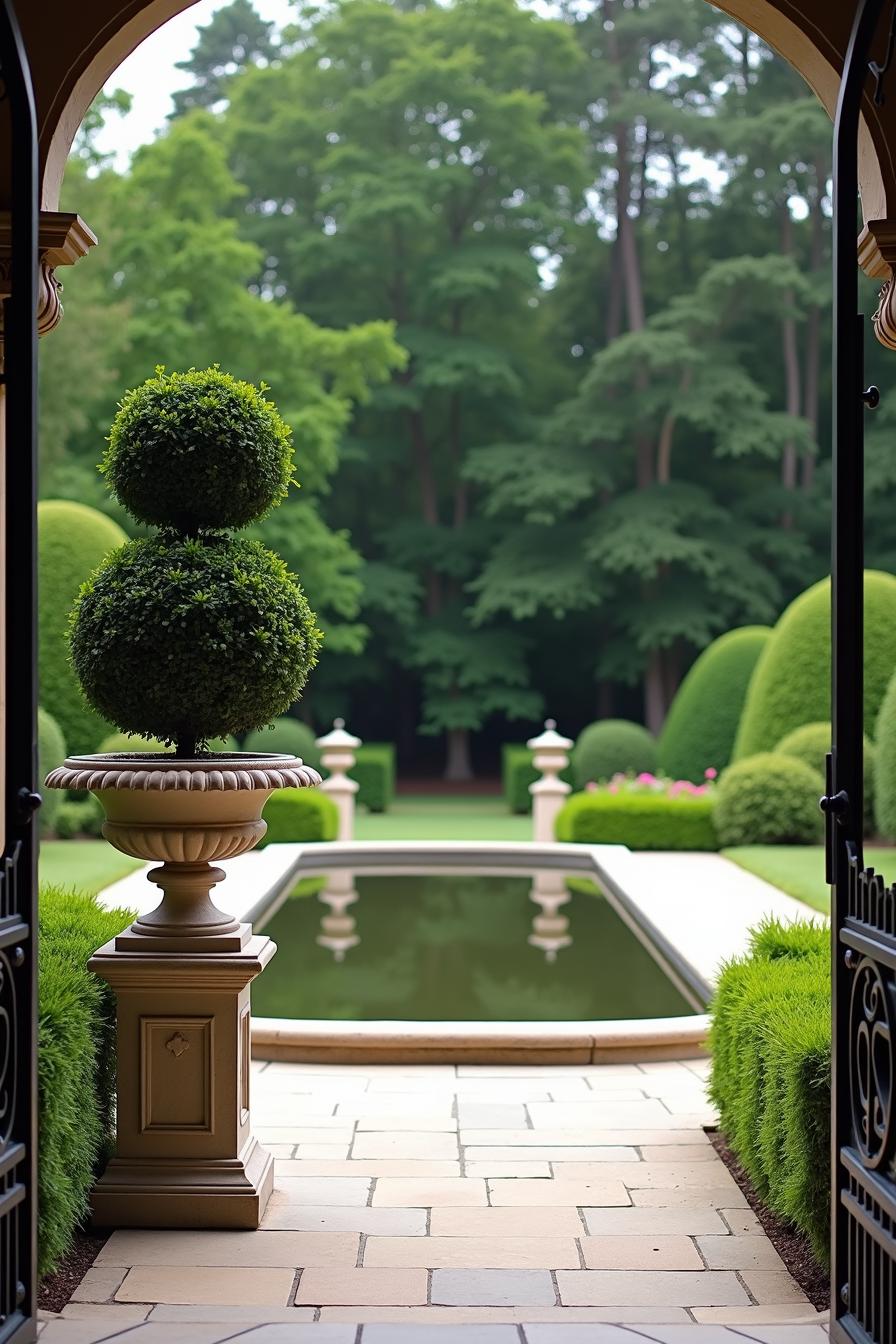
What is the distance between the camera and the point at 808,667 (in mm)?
15125

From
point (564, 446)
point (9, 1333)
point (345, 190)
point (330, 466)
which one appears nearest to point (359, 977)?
point (9, 1333)

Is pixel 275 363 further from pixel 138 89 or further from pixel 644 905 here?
pixel 644 905

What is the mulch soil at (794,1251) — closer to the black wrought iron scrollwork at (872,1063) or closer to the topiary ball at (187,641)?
the black wrought iron scrollwork at (872,1063)

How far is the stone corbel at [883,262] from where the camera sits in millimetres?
3928

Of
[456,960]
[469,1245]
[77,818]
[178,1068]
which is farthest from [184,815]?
[77,818]

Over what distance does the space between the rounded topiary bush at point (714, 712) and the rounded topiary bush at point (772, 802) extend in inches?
124

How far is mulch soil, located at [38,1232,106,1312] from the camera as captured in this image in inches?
138

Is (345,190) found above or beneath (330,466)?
above

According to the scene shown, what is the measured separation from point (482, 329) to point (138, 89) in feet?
25.0

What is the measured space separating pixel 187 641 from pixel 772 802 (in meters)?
10.7

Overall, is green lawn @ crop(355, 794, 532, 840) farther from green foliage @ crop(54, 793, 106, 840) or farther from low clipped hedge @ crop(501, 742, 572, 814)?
green foliage @ crop(54, 793, 106, 840)

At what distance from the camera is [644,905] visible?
10.2m

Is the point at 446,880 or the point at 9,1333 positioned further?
the point at 446,880

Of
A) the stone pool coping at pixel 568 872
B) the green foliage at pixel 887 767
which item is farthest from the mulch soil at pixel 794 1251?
the green foliage at pixel 887 767
